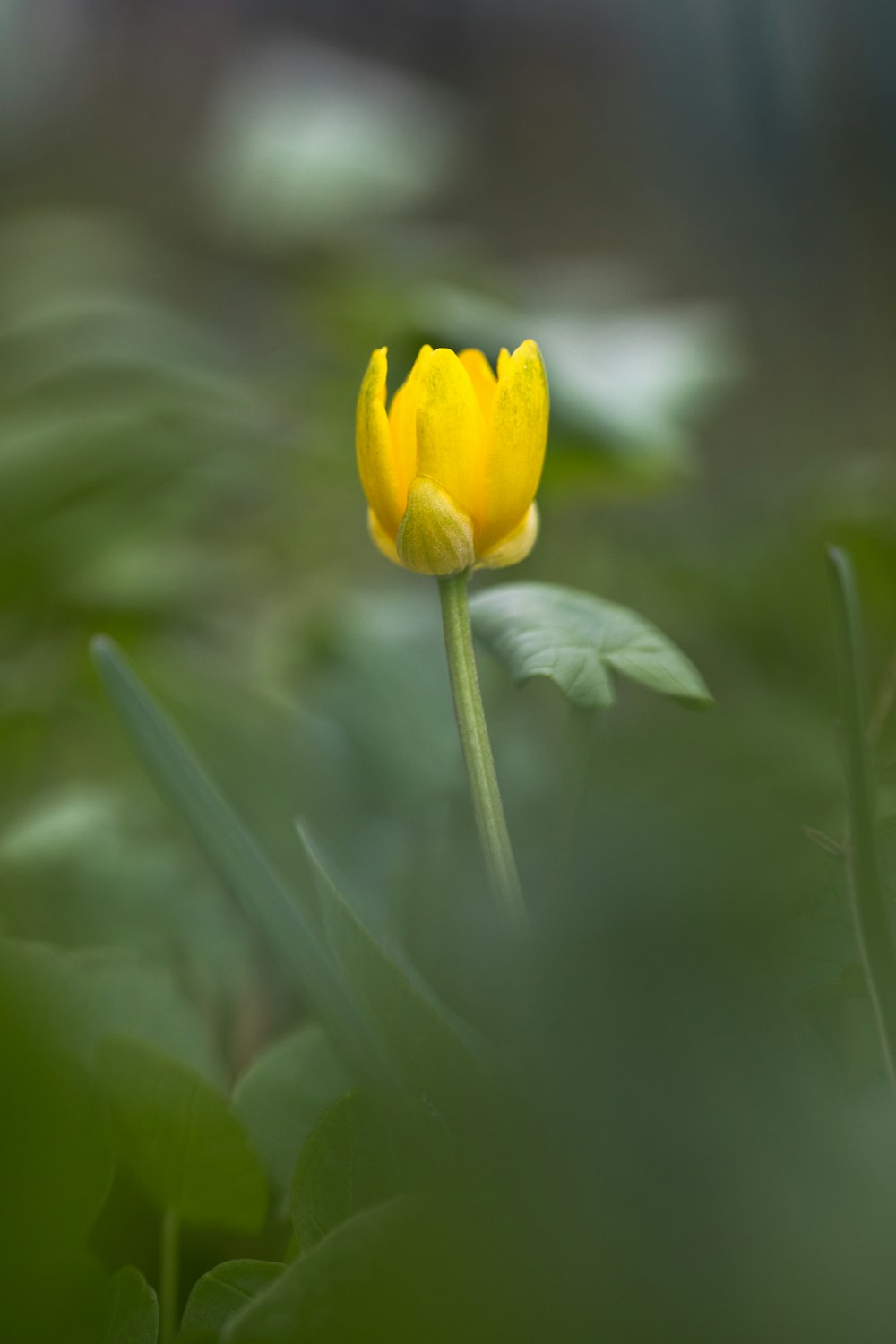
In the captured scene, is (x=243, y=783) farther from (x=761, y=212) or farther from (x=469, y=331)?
(x=761, y=212)

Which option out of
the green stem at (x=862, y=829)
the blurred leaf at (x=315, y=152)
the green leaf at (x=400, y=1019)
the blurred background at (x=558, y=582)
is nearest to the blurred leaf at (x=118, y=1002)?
the blurred background at (x=558, y=582)

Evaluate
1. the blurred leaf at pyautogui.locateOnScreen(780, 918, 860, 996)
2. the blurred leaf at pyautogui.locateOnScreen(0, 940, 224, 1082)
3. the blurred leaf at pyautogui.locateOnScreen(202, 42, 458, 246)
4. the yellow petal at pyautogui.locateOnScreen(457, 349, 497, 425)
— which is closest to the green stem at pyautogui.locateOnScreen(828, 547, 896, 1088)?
the blurred leaf at pyautogui.locateOnScreen(780, 918, 860, 996)

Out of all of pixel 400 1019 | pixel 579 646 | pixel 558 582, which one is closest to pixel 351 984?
pixel 400 1019

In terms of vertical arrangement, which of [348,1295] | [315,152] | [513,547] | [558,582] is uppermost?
[315,152]

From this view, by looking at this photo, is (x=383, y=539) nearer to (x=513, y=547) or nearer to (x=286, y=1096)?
(x=513, y=547)

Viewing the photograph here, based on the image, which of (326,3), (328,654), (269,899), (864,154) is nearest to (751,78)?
(864,154)

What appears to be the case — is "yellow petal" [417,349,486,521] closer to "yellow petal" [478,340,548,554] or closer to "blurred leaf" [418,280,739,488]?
"yellow petal" [478,340,548,554]
